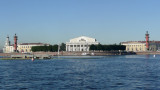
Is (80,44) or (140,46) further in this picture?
(140,46)

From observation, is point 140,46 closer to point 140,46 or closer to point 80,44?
point 140,46

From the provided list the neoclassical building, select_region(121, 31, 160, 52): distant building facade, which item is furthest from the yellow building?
the neoclassical building

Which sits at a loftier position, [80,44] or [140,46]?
[80,44]

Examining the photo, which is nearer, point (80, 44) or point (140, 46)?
point (80, 44)

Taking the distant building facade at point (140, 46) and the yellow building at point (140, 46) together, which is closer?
the distant building facade at point (140, 46)

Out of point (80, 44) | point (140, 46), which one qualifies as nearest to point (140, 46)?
point (140, 46)

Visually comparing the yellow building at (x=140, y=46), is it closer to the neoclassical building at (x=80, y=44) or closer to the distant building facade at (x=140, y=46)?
the distant building facade at (x=140, y=46)

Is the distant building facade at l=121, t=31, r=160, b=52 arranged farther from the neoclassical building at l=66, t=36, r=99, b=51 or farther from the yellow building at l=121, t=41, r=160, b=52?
the neoclassical building at l=66, t=36, r=99, b=51

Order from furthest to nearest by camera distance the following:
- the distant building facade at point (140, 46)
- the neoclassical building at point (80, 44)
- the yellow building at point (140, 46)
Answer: the yellow building at point (140, 46) < the distant building facade at point (140, 46) < the neoclassical building at point (80, 44)

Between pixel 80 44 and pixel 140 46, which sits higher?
pixel 80 44

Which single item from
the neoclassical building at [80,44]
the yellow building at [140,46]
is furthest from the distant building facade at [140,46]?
the neoclassical building at [80,44]

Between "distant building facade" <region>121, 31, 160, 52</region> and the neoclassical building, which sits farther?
"distant building facade" <region>121, 31, 160, 52</region>

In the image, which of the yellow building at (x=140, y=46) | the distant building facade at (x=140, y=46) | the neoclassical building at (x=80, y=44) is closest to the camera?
the neoclassical building at (x=80, y=44)

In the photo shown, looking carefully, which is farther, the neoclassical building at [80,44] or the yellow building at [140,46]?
the yellow building at [140,46]
